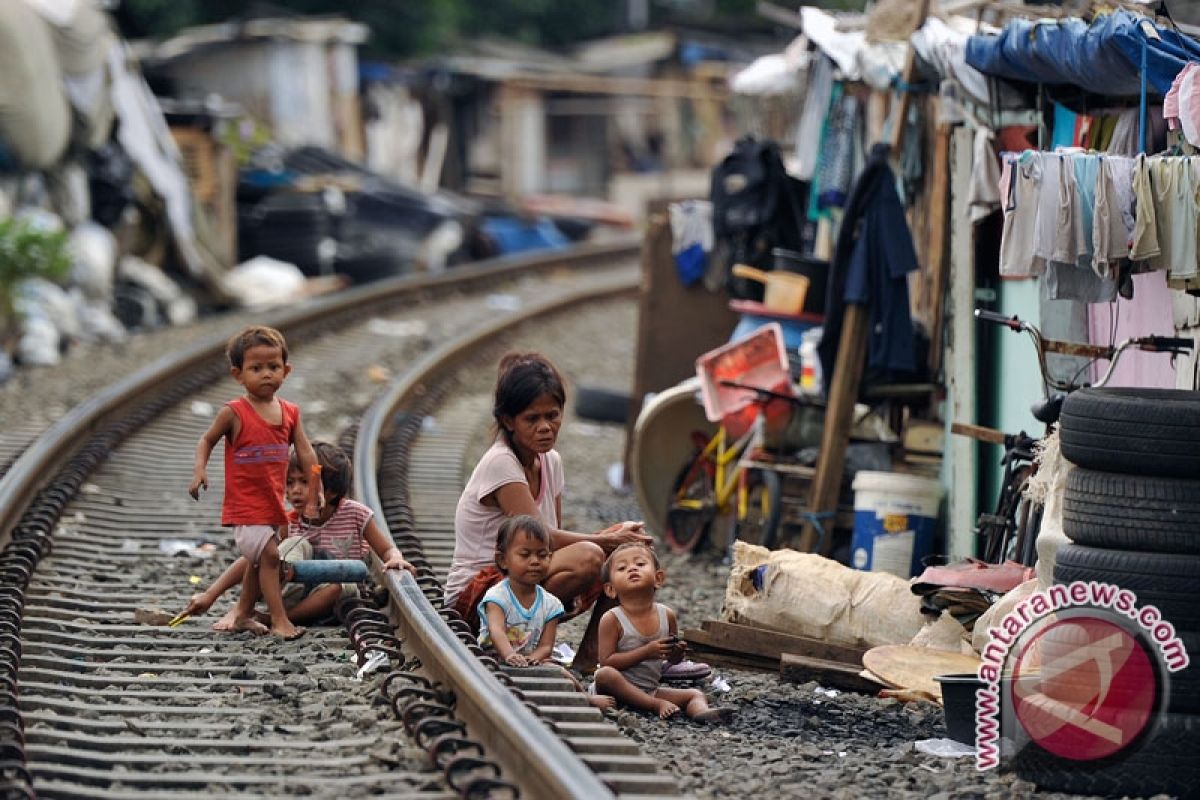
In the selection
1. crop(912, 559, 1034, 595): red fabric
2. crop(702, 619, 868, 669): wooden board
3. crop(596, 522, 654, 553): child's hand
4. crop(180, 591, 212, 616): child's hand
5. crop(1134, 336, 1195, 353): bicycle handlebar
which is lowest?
crop(702, 619, 868, 669): wooden board

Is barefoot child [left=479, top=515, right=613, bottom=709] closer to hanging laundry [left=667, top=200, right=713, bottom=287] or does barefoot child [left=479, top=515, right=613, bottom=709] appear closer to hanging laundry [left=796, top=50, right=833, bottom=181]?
hanging laundry [left=667, top=200, right=713, bottom=287]

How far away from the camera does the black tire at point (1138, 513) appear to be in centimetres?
611

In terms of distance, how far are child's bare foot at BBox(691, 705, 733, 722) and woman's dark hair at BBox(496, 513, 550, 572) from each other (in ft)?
2.65

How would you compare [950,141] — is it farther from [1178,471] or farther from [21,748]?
[21,748]

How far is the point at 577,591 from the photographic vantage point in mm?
7105

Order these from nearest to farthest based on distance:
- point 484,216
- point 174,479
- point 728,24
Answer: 1. point 174,479
2. point 484,216
3. point 728,24

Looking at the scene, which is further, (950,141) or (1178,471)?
(950,141)

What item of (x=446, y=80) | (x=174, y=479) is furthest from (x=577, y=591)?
(x=446, y=80)

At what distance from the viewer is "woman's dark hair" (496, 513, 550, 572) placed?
683cm

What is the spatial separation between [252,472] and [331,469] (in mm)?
350

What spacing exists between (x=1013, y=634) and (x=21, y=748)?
10.3 feet

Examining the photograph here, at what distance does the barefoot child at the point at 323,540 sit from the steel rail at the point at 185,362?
1.72 m

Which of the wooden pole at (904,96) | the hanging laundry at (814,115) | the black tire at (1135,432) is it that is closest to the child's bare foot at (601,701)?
the black tire at (1135,432)

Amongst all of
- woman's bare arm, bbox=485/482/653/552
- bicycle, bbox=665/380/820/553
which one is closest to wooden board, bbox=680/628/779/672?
woman's bare arm, bbox=485/482/653/552
